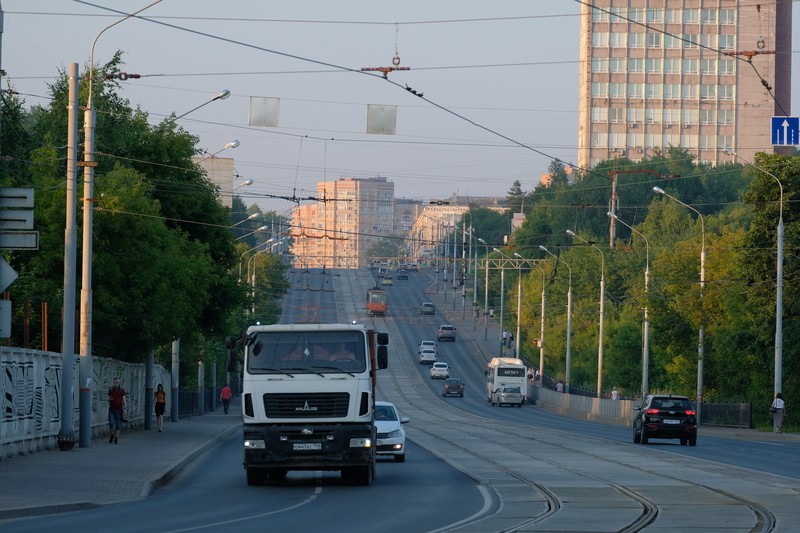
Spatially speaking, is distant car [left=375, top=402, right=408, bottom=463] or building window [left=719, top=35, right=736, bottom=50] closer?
distant car [left=375, top=402, right=408, bottom=463]

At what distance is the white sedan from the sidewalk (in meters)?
75.4

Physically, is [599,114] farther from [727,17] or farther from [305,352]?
[305,352]

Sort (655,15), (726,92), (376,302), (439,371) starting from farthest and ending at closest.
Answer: (726,92)
(655,15)
(376,302)
(439,371)

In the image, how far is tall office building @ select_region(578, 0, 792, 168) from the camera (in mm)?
162875

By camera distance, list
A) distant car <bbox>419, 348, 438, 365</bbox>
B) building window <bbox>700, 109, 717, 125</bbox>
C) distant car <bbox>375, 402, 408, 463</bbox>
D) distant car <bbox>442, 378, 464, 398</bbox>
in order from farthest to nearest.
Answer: building window <bbox>700, 109, 717, 125</bbox>, distant car <bbox>419, 348, 438, 365</bbox>, distant car <bbox>442, 378, 464, 398</bbox>, distant car <bbox>375, 402, 408, 463</bbox>

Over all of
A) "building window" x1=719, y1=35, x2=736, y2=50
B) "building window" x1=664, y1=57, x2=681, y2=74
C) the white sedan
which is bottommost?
the white sedan

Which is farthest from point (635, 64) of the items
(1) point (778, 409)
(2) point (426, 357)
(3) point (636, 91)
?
(1) point (778, 409)

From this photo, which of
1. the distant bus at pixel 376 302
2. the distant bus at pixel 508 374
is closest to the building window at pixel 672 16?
the distant bus at pixel 376 302

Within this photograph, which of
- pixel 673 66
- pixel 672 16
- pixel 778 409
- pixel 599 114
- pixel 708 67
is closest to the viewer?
pixel 778 409

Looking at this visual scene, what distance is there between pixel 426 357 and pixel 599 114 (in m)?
64.4

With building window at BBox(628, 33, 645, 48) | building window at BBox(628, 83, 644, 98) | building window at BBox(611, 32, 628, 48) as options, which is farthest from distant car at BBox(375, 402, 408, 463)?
building window at BBox(628, 83, 644, 98)

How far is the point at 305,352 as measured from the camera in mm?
23062

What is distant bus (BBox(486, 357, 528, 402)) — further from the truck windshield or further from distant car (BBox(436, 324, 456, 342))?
the truck windshield

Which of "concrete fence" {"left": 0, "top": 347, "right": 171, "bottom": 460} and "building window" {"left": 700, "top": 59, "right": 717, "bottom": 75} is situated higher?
"building window" {"left": 700, "top": 59, "right": 717, "bottom": 75}
